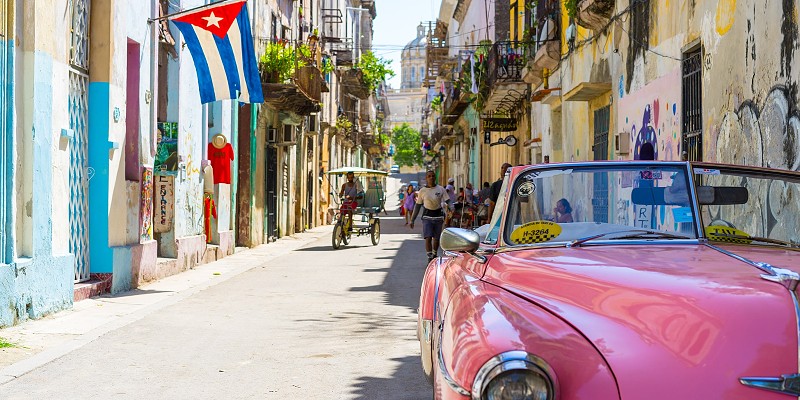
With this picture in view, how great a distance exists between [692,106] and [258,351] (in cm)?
650

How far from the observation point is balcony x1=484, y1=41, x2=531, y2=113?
84.8 feet

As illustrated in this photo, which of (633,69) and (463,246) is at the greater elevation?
(633,69)

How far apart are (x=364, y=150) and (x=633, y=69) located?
190 feet

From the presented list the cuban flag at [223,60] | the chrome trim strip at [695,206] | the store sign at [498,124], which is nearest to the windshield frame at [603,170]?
the chrome trim strip at [695,206]

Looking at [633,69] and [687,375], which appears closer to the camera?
[687,375]

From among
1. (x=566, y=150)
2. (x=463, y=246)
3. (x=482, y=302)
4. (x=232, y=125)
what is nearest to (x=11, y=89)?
(x=463, y=246)

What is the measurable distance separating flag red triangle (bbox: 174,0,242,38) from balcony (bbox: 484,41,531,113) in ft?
39.8

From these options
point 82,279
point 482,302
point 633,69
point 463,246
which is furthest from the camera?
point 633,69

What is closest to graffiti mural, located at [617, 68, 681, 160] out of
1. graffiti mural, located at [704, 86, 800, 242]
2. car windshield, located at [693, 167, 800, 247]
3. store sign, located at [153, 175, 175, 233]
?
graffiti mural, located at [704, 86, 800, 242]

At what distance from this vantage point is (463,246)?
14.8 ft

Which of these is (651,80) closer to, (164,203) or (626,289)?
(164,203)

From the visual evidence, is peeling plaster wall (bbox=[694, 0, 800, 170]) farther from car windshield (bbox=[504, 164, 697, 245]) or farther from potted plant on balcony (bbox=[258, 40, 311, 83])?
potted plant on balcony (bbox=[258, 40, 311, 83])

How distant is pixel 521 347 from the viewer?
300 centimetres

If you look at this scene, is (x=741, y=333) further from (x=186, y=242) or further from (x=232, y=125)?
(x=232, y=125)
